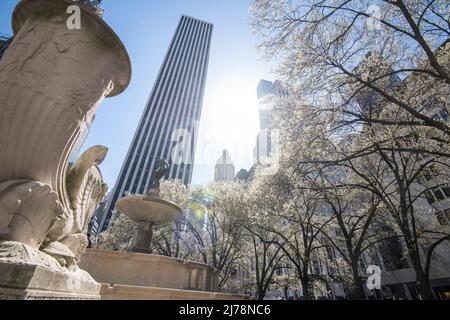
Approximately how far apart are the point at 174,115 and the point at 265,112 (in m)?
81.2

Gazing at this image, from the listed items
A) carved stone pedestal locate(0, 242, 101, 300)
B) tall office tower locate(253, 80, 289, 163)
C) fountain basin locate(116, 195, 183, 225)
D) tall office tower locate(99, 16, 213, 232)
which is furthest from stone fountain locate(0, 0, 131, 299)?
tall office tower locate(99, 16, 213, 232)

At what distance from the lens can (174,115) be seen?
88438mm

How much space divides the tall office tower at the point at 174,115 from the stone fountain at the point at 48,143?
71.5 meters

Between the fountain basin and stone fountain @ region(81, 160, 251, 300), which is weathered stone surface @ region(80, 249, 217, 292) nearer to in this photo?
stone fountain @ region(81, 160, 251, 300)

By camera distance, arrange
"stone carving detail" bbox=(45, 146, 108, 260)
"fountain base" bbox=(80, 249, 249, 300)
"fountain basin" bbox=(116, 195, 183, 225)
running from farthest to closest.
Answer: "fountain basin" bbox=(116, 195, 183, 225)
"fountain base" bbox=(80, 249, 249, 300)
"stone carving detail" bbox=(45, 146, 108, 260)

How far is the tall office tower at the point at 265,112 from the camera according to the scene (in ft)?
34.2

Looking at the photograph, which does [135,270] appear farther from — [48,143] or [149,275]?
[48,143]

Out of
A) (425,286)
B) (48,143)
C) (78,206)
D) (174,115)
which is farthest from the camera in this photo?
(174,115)

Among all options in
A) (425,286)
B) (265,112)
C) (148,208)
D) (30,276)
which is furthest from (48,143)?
(425,286)

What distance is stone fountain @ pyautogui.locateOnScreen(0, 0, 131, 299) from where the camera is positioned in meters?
1.92

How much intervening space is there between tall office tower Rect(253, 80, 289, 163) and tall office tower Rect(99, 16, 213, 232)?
2877cm

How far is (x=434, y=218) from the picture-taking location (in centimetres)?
2222
